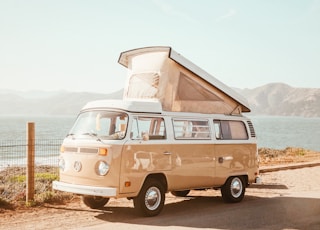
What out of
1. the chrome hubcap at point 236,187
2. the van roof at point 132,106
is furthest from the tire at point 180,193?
the van roof at point 132,106

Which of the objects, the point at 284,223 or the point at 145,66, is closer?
the point at 284,223

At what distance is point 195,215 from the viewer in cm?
1071

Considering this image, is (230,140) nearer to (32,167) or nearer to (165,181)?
(165,181)

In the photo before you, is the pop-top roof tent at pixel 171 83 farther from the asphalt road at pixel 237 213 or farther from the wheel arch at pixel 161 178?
the asphalt road at pixel 237 213

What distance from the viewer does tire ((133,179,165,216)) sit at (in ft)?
33.3

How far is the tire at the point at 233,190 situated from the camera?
1248 centimetres

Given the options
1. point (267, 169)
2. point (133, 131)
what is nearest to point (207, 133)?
point (133, 131)

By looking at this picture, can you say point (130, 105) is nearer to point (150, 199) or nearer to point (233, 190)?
point (150, 199)

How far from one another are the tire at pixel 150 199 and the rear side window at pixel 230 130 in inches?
100

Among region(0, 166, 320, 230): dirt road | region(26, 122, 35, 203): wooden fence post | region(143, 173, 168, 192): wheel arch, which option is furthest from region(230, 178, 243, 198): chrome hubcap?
region(26, 122, 35, 203): wooden fence post

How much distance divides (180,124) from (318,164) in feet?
46.7

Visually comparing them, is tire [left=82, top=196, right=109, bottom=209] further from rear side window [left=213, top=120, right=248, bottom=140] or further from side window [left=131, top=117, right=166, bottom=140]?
rear side window [left=213, top=120, right=248, bottom=140]

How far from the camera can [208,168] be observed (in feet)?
38.5

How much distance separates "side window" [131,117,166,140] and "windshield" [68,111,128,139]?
240 mm
